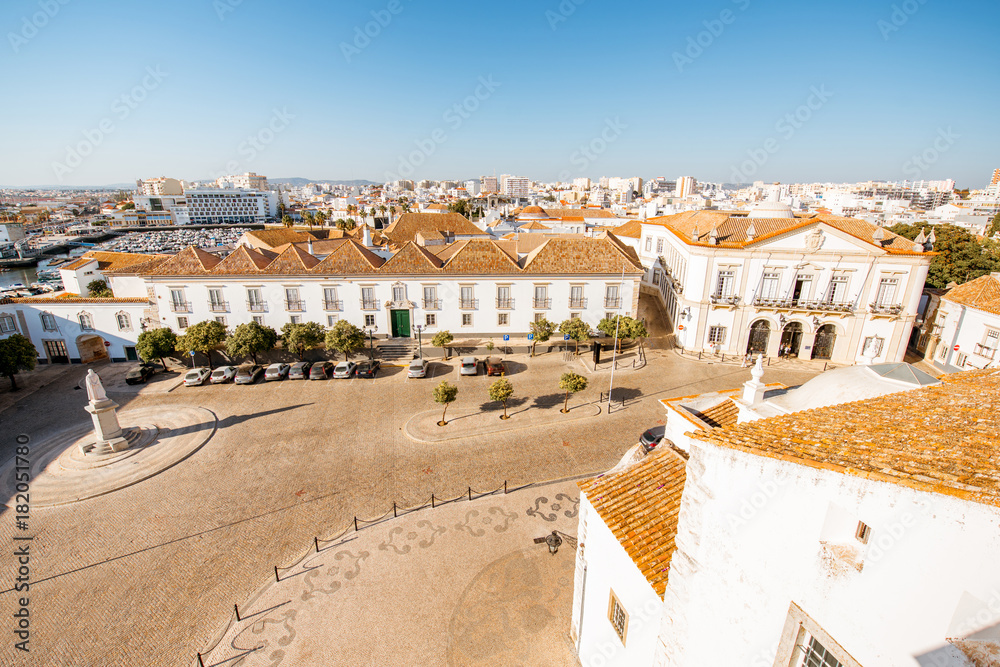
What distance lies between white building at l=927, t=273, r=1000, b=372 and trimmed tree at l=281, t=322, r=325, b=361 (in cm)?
4588

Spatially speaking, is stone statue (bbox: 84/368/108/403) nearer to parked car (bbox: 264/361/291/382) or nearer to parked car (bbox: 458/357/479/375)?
parked car (bbox: 264/361/291/382)

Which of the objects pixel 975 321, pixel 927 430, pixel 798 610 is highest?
pixel 927 430

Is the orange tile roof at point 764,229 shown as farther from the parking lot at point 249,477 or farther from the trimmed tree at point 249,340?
the trimmed tree at point 249,340

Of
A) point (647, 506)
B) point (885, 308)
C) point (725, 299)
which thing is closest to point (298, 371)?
point (647, 506)

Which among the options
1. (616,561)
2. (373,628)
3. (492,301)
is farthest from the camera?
(492,301)

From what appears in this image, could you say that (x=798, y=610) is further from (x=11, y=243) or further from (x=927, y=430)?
(x=11, y=243)

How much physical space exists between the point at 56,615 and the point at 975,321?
50.9m

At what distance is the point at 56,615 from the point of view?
1392 centimetres

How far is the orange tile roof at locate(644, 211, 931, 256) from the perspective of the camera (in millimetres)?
32281

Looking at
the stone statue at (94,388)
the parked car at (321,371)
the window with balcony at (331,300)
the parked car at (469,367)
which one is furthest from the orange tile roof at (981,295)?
the stone statue at (94,388)

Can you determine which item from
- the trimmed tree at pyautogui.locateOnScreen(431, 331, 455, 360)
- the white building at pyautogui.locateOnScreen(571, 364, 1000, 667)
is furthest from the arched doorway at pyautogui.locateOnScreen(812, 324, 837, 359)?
the white building at pyautogui.locateOnScreen(571, 364, 1000, 667)

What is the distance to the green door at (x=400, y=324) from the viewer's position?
Answer: 123 feet

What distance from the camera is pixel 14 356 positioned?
2950cm

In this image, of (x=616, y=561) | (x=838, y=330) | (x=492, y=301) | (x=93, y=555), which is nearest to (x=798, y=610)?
(x=616, y=561)
